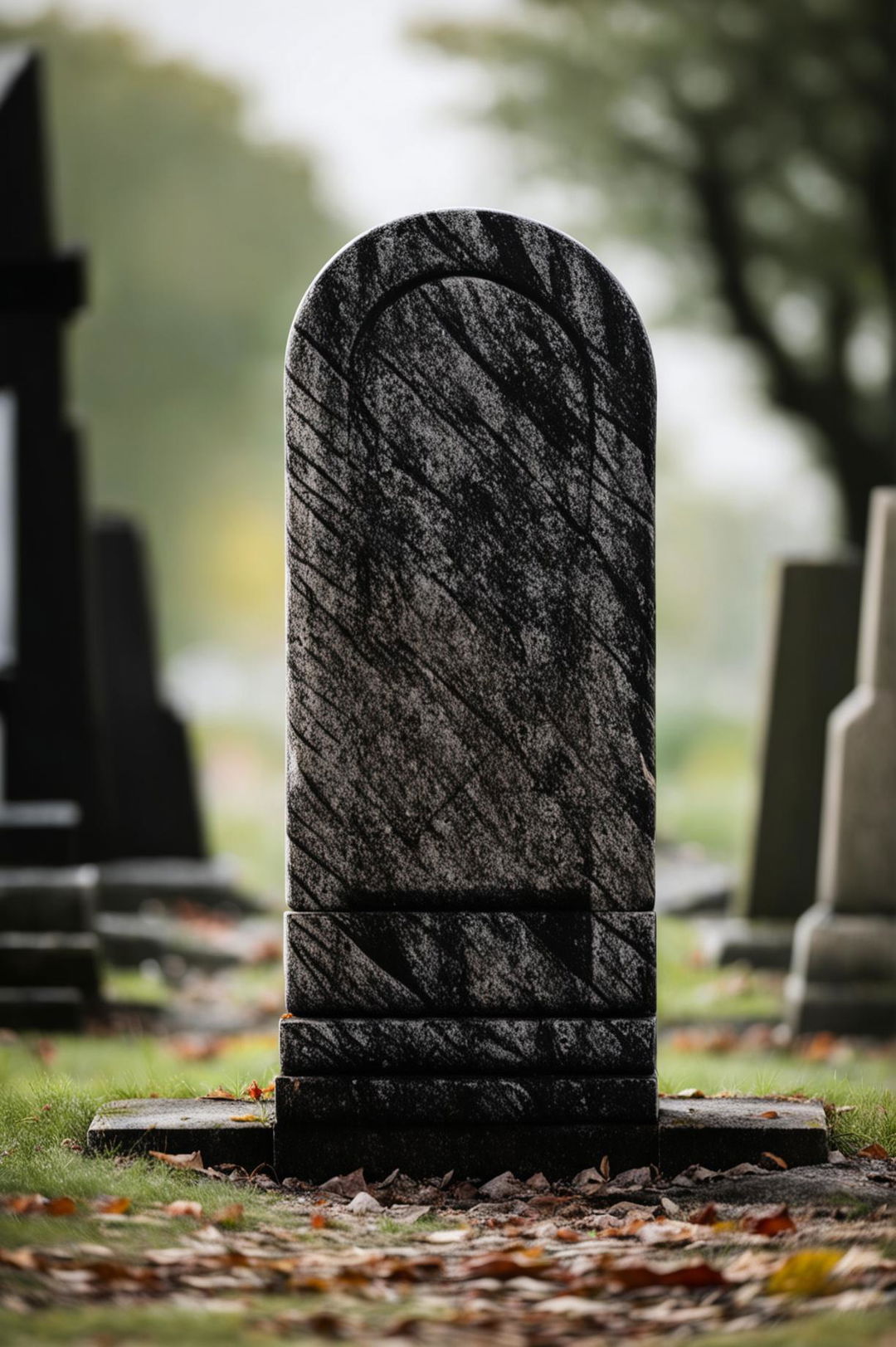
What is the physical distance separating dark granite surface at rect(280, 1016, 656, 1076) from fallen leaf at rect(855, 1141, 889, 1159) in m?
0.66

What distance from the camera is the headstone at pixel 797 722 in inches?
394

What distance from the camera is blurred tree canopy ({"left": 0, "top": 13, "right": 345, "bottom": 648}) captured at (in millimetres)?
28719

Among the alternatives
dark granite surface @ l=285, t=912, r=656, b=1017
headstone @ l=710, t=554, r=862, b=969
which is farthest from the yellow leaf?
headstone @ l=710, t=554, r=862, b=969

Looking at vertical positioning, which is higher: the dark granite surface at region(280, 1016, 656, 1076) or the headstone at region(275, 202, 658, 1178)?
the headstone at region(275, 202, 658, 1178)

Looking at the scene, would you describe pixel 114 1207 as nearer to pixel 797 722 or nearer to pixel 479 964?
pixel 479 964

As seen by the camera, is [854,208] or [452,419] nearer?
[452,419]

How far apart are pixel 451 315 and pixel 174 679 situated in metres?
23.6

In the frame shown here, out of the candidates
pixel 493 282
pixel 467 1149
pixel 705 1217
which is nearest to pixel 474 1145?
pixel 467 1149

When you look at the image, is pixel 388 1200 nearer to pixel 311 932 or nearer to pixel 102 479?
pixel 311 932

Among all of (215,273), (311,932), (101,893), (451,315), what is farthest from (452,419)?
(215,273)

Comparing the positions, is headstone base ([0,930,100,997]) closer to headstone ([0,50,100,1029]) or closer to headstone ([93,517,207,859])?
headstone ([0,50,100,1029])

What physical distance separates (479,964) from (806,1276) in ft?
4.05

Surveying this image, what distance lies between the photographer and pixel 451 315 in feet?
13.3

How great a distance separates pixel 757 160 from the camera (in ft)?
65.3
